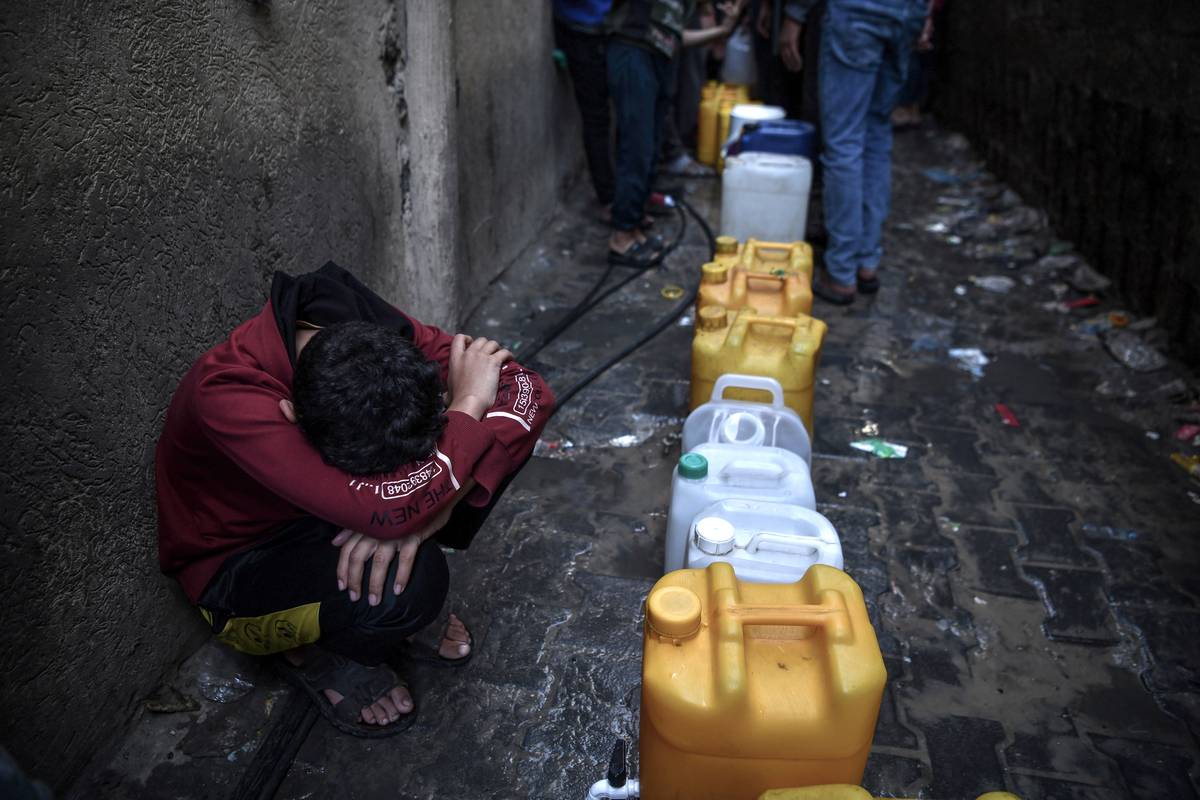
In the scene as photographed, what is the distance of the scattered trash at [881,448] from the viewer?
10.7 ft

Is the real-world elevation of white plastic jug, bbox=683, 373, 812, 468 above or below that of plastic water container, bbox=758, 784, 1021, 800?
below

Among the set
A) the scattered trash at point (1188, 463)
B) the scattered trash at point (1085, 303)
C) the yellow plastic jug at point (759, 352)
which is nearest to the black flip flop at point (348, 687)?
the yellow plastic jug at point (759, 352)

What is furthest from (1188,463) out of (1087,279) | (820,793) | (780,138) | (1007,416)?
(780,138)

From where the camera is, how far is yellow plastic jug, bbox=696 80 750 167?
7.00 m

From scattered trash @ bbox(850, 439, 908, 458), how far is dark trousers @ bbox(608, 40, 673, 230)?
2.31 m

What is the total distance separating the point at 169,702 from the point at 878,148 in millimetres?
4139

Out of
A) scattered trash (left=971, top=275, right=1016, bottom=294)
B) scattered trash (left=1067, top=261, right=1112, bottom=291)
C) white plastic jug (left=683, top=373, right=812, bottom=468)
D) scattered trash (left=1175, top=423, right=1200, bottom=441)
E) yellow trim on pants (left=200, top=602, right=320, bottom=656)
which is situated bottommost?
scattered trash (left=1175, top=423, right=1200, bottom=441)

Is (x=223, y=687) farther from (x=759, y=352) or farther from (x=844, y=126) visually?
(x=844, y=126)

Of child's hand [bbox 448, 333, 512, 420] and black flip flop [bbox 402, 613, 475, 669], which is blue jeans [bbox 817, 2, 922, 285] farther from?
black flip flop [bbox 402, 613, 475, 669]

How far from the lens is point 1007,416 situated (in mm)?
3553

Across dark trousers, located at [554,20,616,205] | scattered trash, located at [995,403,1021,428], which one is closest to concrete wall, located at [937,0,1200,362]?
scattered trash, located at [995,403,1021,428]

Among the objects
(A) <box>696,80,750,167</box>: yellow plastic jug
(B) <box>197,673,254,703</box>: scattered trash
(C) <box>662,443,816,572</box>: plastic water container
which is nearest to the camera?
(B) <box>197,673,254,703</box>: scattered trash

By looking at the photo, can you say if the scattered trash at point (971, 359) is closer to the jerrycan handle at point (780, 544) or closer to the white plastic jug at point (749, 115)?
the white plastic jug at point (749, 115)

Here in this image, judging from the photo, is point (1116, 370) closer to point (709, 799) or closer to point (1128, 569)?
point (1128, 569)
